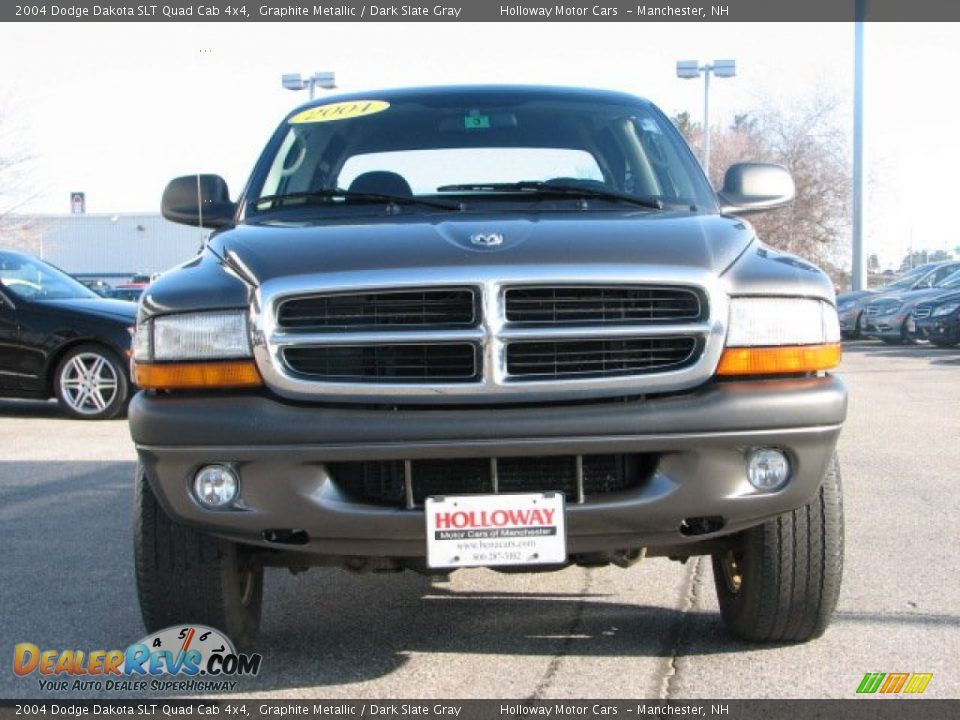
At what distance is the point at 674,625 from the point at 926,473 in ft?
12.7

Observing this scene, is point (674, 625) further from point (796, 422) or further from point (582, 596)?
point (796, 422)

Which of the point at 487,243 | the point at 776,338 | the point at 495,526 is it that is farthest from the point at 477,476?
the point at 776,338

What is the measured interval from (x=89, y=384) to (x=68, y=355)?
315mm

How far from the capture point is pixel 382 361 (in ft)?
11.2

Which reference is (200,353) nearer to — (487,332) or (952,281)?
(487,332)

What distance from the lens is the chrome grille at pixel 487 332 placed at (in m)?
3.36

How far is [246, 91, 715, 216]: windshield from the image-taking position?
4.89m

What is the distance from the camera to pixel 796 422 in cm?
338

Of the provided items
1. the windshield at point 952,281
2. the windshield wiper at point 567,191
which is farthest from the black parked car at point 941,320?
the windshield wiper at point 567,191

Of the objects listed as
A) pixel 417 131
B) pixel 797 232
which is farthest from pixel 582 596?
pixel 797 232

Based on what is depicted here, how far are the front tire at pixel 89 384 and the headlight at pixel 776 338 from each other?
8338 mm

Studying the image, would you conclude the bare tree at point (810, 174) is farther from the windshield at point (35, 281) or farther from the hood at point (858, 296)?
the windshield at point (35, 281)

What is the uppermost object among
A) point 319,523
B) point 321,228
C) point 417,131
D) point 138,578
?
point 417,131

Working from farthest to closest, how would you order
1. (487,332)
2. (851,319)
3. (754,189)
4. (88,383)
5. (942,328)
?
(851,319) < (942,328) < (88,383) < (754,189) < (487,332)
